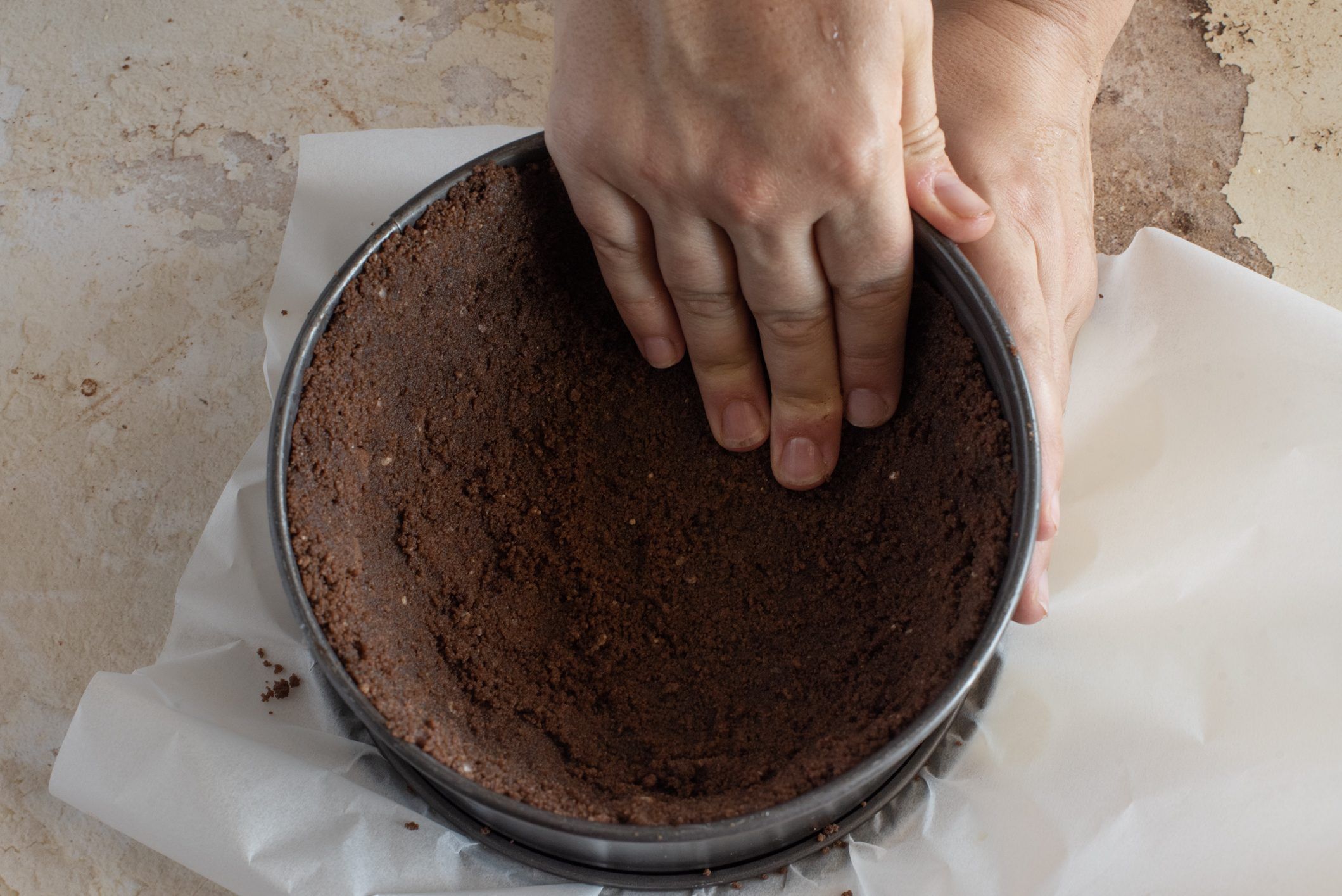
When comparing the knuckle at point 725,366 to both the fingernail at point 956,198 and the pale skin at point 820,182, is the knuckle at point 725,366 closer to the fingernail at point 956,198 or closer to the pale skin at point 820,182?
the pale skin at point 820,182

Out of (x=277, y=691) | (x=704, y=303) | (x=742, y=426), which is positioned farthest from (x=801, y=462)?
(x=277, y=691)

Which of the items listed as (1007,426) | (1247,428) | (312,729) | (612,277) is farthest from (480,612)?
(1247,428)

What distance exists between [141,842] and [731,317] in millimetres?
616

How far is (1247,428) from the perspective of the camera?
0.93m

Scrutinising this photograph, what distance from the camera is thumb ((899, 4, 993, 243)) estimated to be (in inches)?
29.4

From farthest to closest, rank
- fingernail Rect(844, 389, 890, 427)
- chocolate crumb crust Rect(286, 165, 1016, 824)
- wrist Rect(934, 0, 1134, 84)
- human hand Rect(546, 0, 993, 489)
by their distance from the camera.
Result: wrist Rect(934, 0, 1134, 84) → fingernail Rect(844, 389, 890, 427) → chocolate crumb crust Rect(286, 165, 1016, 824) → human hand Rect(546, 0, 993, 489)

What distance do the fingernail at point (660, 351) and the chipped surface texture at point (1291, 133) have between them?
0.60 meters

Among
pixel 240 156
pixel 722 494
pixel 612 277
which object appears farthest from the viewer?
pixel 240 156

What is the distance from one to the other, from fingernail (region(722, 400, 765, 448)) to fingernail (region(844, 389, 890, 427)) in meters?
0.08

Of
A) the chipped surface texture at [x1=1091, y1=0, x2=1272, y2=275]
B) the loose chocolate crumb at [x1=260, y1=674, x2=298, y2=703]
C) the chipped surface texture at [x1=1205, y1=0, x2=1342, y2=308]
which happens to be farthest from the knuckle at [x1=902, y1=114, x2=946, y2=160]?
the loose chocolate crumb at [x1=260, y1=674, x2=298, y2=703]

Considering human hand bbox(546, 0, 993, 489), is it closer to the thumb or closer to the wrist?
the thumb

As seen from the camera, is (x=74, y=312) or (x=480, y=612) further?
(x=74, y=312)

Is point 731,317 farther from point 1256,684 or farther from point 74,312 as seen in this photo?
point 74,312

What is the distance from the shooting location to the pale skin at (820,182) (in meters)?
0.64
